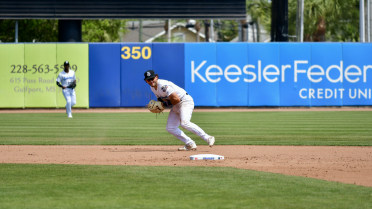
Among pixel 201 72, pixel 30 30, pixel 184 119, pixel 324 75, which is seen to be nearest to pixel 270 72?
pixel 324 75

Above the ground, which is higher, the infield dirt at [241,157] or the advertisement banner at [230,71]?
the advertisement banner at [230,71]

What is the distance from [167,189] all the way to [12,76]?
23259 mm

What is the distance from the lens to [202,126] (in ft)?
68.6

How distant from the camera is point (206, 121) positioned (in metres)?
23.3

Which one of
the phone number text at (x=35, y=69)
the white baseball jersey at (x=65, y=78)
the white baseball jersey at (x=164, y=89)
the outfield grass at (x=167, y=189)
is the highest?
the phone number text at (x=35, y=69)

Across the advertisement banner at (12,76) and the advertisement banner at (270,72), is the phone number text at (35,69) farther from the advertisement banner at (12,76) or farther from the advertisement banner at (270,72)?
the advertisement banner at (270,72)

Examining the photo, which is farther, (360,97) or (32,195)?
(360,97)

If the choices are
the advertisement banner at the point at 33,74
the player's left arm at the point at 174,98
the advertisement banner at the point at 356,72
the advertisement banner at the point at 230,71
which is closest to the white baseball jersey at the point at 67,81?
the advertisement banner at the point at 33,74

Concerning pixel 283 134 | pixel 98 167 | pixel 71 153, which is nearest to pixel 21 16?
pixel 283 134

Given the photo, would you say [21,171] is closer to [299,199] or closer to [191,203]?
[191,203]

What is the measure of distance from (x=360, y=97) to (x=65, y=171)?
23.3 metres

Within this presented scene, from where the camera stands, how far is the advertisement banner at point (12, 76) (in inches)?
1207

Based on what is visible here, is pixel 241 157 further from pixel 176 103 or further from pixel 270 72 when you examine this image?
pixel 270 72

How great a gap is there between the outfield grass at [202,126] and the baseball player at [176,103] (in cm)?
208
